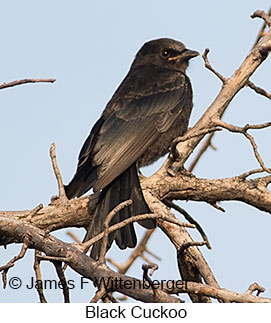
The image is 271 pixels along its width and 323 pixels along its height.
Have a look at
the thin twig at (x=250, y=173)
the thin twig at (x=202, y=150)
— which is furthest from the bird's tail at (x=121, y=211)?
the thin twig at (x=250, y=173)

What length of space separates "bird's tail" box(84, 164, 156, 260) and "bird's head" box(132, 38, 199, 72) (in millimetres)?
1811

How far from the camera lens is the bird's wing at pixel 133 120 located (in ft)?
21.1

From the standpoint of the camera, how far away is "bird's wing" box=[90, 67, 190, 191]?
21.1 feet

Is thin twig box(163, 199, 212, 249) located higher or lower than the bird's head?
lower

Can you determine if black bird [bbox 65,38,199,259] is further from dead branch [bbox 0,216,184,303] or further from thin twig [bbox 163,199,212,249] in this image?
dead branch [bbox 0,216,184,303]

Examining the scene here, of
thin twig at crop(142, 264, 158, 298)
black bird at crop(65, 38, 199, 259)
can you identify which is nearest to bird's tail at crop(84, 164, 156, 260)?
black bird at crop(65, 38, 199, 259)

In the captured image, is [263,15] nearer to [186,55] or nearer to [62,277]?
[186,55]

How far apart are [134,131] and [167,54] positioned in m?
1.58

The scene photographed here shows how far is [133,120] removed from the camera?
689cm

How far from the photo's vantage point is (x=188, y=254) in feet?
17.8

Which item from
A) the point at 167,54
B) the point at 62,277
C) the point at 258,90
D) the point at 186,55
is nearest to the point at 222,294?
the point at 62,277

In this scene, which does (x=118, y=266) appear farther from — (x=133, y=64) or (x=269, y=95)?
(x=133, y=64)

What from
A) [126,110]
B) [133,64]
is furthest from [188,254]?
[133,64]

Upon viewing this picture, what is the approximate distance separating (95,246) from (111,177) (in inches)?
29.0
